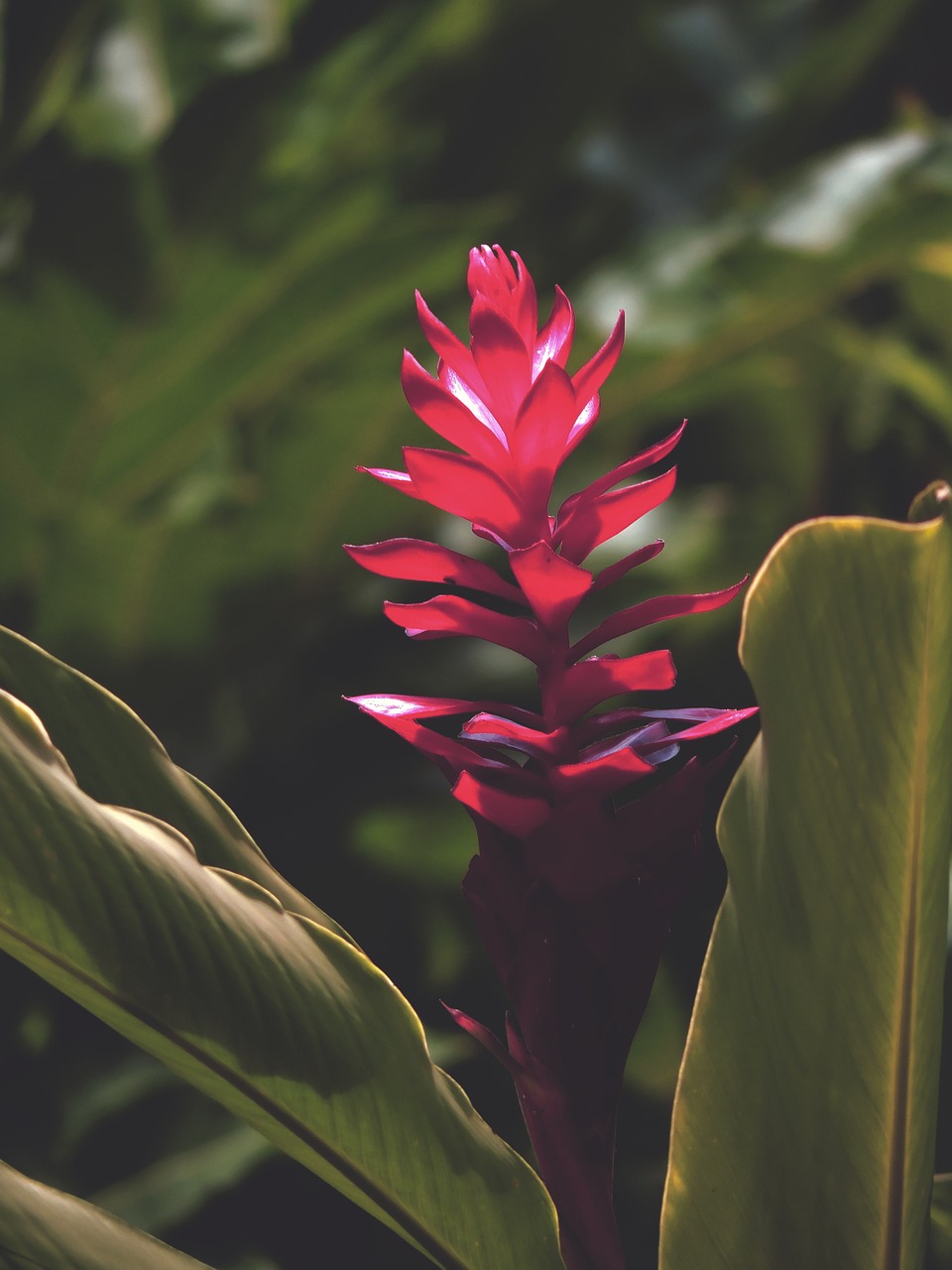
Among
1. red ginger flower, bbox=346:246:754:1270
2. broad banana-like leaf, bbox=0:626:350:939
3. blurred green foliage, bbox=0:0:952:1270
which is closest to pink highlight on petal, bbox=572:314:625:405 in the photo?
red ginger flower, bbox=346:246:754:1270

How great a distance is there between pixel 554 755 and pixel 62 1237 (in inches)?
6.4

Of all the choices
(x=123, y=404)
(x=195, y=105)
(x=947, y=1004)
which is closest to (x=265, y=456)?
(x=123, y=404)

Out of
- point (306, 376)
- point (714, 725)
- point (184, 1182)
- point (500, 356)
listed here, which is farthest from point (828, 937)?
point (306, 376)

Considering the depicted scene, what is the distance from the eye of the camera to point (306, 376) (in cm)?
155

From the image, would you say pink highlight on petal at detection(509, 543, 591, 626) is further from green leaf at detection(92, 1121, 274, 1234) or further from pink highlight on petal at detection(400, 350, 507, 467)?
green leaf at detection(92, 1121, 274, 1234)

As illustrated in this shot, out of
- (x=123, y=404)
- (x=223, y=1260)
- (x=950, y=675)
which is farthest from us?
(x=123, y=404)

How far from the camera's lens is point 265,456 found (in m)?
1.21

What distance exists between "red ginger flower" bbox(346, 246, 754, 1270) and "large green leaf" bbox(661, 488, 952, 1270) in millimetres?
18

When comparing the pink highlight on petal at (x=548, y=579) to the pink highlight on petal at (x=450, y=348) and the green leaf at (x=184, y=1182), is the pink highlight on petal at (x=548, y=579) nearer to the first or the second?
the pink highlight on petal at (x=450, y=348)

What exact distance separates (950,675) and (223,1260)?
93 centimetres

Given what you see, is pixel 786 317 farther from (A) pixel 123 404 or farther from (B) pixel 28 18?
(B) pixel 28 18

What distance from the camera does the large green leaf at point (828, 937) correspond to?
0.28 m

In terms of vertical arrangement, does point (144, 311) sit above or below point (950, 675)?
above

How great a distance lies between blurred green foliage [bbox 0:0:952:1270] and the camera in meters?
1.09
